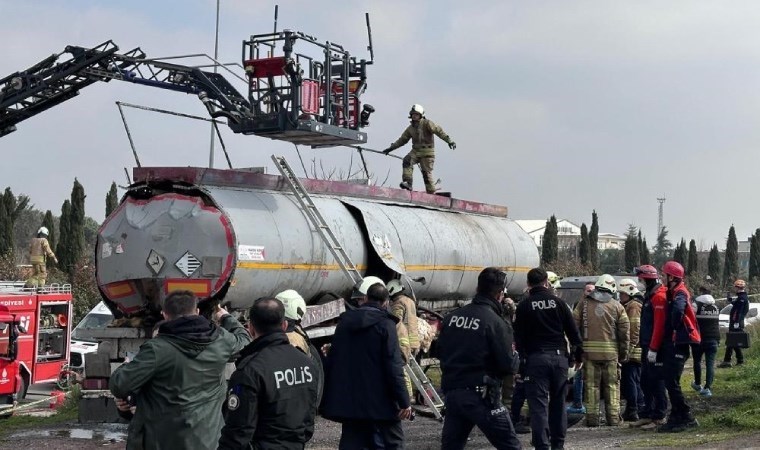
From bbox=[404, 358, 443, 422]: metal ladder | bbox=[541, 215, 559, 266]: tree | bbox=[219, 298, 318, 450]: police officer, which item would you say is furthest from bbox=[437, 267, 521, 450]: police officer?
bbox=[541, 215, 559, 266]: tree

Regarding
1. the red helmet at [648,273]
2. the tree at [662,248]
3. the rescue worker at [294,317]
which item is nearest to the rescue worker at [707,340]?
the red helmet at [648,273]

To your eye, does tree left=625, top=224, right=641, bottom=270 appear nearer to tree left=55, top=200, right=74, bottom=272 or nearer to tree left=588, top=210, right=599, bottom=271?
tree left=588, top=210, right=599, bottom=271

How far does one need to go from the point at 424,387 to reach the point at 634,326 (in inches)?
114

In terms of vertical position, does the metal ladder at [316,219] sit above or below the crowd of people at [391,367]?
above

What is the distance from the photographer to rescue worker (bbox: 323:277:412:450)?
26.1 ft

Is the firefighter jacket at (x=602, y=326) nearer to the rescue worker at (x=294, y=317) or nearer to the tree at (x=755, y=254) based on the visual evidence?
the rescue worker at (x=294, y=317)

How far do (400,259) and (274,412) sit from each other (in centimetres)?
897

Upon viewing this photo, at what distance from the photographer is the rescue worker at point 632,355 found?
14.0 metres

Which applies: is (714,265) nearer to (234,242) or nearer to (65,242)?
(65,242)

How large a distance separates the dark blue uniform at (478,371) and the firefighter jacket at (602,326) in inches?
185

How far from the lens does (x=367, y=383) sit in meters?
7.96

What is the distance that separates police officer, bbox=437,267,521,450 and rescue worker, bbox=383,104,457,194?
9.24 metres

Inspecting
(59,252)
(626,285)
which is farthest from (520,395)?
(59,252)

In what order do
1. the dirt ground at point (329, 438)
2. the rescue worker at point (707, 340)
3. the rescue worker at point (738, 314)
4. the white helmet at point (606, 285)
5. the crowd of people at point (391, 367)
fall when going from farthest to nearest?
the rescue worker at point (738, 314), the rescue worker at point (707, 340), the white helmet at point (606, 285), the dirt ground at point (329, 438), the crowd of people at point (391, 367)
